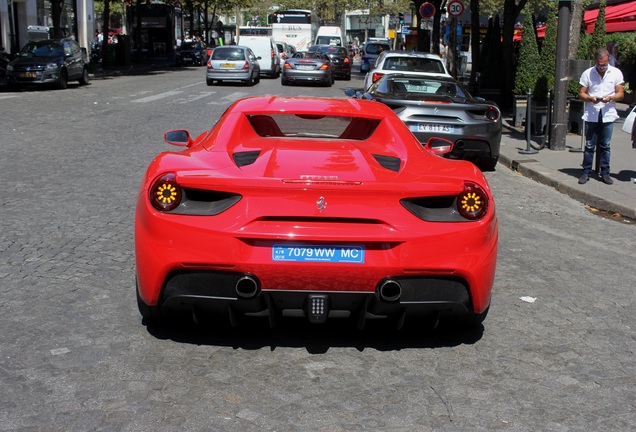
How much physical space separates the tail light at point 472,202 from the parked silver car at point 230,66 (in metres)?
28.4

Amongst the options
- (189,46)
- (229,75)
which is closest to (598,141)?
(229,75)

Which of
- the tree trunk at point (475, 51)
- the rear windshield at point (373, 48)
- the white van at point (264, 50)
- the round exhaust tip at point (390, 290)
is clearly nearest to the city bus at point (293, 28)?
the rear windshield at point (373, 48)

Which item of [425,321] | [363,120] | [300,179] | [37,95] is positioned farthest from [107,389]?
[37,95]

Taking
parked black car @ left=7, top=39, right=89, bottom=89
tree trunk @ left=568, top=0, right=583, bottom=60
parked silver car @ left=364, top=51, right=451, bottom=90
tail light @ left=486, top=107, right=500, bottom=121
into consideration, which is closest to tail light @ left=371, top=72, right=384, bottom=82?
parked silver car @ left=364, top=51, right=451, bottom=90

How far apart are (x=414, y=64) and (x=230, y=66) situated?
14080mm

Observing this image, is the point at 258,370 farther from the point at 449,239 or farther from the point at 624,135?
the point at 624,135

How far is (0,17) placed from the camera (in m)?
41.5

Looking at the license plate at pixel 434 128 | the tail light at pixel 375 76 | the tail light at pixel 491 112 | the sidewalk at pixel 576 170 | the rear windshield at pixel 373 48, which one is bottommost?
the sidewalk at pixel 576 170

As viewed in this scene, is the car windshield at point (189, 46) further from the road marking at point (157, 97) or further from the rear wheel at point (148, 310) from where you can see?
the rear wheel at point (148, 310)

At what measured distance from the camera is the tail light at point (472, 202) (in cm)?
463

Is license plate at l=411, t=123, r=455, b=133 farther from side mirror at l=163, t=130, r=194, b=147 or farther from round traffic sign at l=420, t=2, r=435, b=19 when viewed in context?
round traffic sign at l=420, t=2, r=435, b=19

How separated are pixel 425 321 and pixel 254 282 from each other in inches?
44.1

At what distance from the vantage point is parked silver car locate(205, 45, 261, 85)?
1276 inches

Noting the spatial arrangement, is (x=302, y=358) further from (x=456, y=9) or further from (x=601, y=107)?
(x=456, y=9)
